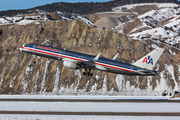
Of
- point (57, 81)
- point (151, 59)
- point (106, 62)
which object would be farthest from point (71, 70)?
point (151, 59)

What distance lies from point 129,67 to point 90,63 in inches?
447

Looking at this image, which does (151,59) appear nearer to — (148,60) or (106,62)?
(148,60)

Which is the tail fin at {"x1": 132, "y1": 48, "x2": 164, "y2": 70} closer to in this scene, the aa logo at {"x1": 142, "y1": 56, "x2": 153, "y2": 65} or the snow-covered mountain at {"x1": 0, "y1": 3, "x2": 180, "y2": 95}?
the aa logo at {"x1": 142, "y1": 56, "x2": 153, "y2": 65}

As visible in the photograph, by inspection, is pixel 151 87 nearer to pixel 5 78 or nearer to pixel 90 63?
pixel 90 63

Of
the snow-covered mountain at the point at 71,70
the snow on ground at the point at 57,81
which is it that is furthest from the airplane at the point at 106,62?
the snow on ground at the point at 57,81

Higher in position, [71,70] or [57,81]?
[71,70]

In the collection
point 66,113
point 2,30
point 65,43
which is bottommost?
point 66,113

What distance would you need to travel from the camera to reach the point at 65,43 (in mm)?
125562

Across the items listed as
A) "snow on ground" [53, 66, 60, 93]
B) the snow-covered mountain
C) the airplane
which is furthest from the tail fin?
"snow on ground" [53, 66, 60, 93]

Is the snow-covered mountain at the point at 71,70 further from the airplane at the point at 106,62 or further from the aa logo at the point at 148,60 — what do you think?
the aa logo at the point at 148,60

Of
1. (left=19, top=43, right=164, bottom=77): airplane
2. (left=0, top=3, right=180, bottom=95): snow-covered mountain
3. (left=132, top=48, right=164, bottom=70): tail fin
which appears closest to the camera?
(left=132, top=48, right=164, bottom=70): tail fin

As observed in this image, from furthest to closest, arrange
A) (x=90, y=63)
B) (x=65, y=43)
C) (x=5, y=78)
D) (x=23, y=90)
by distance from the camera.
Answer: (x=65, y=43), (x=5, y=78), (x=23, y=90), (x=90, y=63)

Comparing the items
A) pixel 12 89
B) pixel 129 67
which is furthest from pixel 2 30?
pixel 129 67

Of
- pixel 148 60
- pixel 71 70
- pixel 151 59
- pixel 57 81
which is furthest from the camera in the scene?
pixel 71 70
